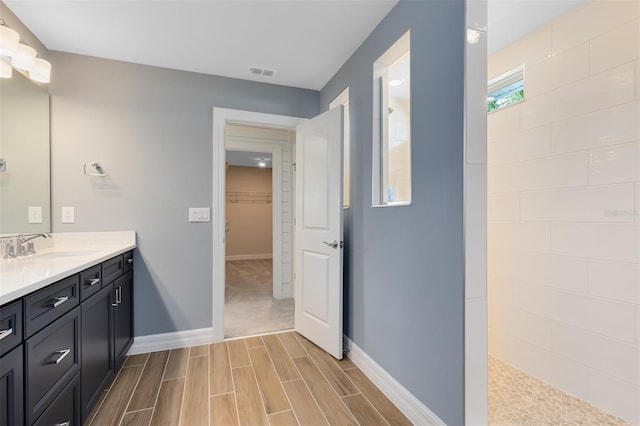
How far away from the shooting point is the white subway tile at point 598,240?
1.53 metres

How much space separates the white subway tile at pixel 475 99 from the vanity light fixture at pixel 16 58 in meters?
2.45

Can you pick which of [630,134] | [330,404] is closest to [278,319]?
[330,404]

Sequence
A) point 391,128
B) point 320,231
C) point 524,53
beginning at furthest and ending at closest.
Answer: point 320,231 < point 391,128 < point 524,53

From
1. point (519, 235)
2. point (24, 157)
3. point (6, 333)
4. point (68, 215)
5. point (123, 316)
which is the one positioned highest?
point (24, 157)

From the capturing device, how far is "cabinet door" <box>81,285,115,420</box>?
148cm

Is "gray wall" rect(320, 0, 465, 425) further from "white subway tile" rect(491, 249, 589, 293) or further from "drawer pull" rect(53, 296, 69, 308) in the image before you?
"drawer pull" rect(53, 296, 69, 308)

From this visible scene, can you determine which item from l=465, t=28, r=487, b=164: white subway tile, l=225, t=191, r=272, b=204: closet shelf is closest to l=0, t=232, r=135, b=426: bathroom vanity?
l=465, t=28, r=487, b=164: white subway tile

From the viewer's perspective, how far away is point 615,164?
159 centimetres

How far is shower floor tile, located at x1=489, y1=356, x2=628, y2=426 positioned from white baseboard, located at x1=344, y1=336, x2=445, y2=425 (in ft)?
1.40

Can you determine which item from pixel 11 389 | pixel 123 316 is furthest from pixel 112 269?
pixel 11 389

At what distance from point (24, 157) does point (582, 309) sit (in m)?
3.70

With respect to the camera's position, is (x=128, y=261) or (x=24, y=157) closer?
(x=24, y=157)

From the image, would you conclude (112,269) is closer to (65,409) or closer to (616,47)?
(65,409)

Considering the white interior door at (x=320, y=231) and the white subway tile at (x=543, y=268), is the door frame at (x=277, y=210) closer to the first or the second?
the white interior door at (x=320, y=231)
